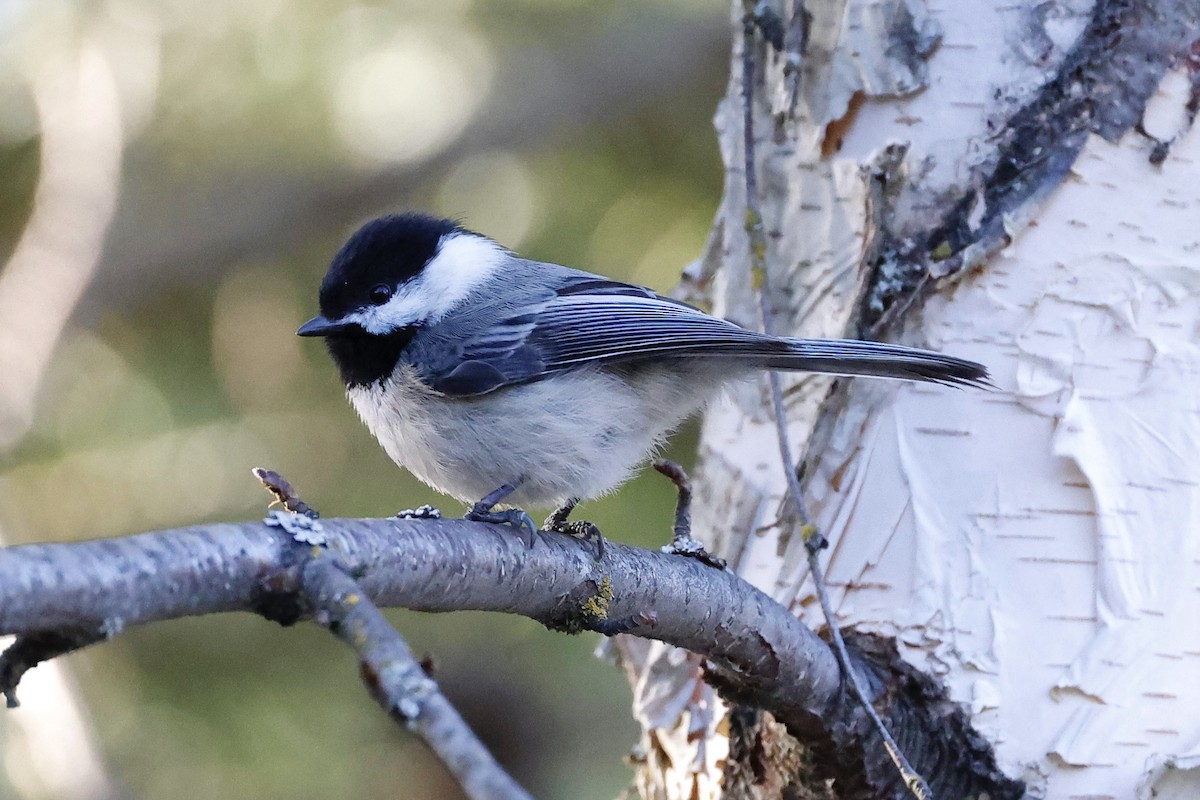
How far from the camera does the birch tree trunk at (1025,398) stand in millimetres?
1416

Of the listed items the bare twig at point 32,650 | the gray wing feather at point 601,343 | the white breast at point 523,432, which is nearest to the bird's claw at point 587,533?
the white breast at point 523,432

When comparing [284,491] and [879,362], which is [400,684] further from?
[879,362]

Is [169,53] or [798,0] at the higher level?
[798,0]

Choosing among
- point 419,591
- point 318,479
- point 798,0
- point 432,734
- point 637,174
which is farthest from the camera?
point 637,174

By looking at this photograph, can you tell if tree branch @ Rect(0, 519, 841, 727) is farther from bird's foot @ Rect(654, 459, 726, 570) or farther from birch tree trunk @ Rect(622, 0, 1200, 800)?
birch tree trunk @ Rect(622, 0, 1200, 800)

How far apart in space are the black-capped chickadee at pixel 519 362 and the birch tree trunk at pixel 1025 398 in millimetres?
121

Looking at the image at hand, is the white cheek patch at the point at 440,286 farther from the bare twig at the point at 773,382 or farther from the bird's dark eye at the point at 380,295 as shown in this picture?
the bare twig at the point at 773,382

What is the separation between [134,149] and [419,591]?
1.96 meters

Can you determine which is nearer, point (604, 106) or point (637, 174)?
point (604, 106)

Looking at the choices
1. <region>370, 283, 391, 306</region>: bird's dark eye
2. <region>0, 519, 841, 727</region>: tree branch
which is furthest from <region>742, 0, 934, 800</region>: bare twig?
<region>370, 283, 391, 306</region>: bird's dark eye

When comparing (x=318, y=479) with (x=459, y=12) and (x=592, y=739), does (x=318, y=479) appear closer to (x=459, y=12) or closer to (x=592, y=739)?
(x=592, y=739)

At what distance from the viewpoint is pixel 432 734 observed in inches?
28.0

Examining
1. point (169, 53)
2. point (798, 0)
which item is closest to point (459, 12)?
point (169, 53)

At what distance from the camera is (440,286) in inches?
71.9
